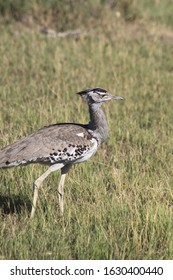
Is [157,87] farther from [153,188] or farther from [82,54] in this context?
[153,188]

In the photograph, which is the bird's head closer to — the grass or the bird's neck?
the bird's neck

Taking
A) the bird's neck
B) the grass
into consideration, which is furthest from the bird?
the grass

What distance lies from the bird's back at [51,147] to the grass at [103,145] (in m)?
0.47

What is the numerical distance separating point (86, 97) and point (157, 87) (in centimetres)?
492

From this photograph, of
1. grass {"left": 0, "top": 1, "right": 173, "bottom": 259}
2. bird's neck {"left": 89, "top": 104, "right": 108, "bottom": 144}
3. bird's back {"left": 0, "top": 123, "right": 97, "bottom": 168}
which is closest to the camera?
grass {"left": 0, "top": 1, "right": 173, "bottom": 259}

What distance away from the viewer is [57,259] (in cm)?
489

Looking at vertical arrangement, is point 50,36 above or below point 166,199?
above

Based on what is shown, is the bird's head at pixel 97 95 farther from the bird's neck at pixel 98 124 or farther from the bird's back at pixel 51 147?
the bird's back at pixel 51 147

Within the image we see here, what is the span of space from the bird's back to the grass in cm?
47

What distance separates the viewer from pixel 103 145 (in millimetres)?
8031

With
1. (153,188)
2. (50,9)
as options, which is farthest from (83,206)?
(50,9)

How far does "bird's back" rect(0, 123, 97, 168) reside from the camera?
5488 mm

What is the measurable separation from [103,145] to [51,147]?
2.50 metres
